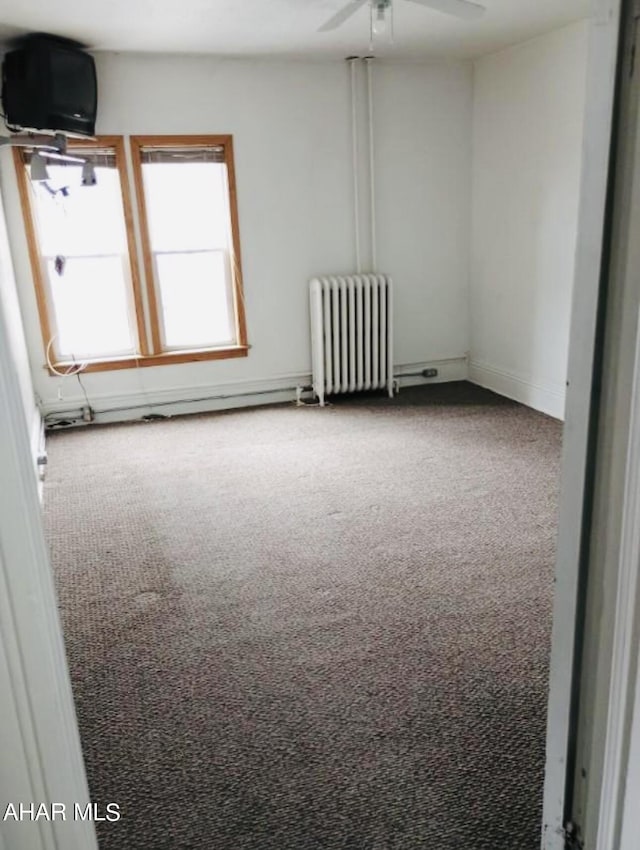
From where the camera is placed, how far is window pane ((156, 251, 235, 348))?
4.94m

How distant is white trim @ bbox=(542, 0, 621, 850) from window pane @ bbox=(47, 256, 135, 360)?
167 inches

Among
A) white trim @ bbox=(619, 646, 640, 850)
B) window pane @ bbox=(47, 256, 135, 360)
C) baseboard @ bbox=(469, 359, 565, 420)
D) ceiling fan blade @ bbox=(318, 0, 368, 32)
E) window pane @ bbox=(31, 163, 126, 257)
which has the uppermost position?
ceiling fan blade @ bbox=(318, 0, 368, 32)

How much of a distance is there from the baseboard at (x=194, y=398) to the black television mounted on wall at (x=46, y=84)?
1.83m

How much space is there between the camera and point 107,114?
4453 millimetres

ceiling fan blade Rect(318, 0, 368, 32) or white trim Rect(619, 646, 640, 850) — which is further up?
ceiling fan blade Rect(318, 0, 368, 32)

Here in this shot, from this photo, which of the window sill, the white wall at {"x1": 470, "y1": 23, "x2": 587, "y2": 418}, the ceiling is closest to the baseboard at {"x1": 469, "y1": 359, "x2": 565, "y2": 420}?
the white wall at {"x1": 470, "y1": 23, "x2": 587, "y2": 418}

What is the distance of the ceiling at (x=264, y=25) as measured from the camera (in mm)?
3377

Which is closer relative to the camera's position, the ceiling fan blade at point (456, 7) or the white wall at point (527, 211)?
the ceiling fan blade at point (456, 7)

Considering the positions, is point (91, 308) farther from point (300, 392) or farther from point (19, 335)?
point (300, 392)

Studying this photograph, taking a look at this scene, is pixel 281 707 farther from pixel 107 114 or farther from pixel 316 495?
pixel 107 114

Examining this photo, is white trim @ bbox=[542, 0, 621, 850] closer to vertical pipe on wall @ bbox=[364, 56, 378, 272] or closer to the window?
the window

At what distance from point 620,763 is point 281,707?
3.65 feet

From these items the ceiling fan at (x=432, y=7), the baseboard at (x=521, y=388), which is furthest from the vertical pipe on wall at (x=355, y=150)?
the ceiling fan at (x=432, y=7)

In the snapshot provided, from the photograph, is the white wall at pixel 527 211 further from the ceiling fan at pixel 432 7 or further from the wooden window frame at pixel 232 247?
the wooden window frame at pixel 232 247
